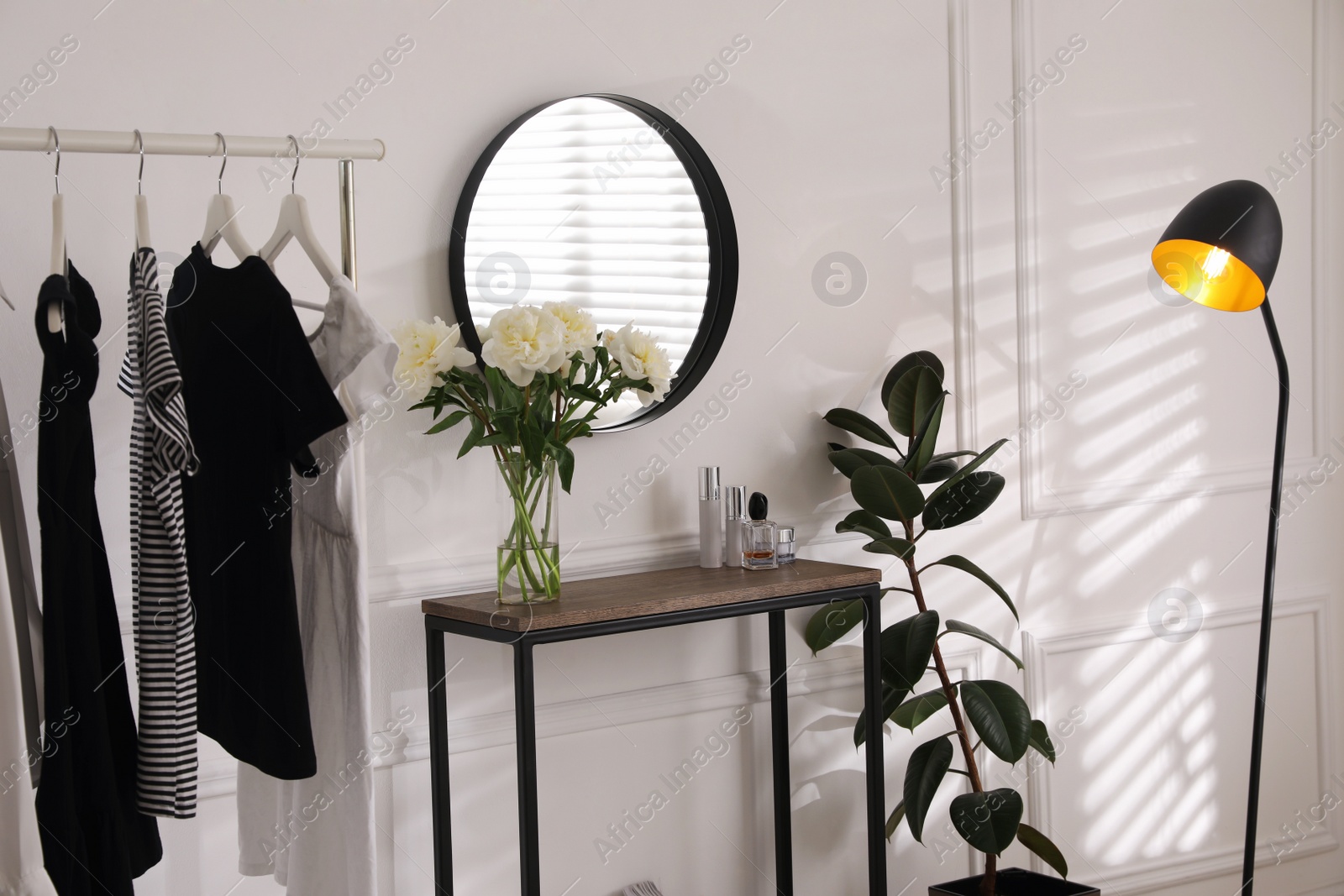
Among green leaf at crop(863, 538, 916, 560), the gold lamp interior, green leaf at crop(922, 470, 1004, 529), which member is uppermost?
the gold lamp interior

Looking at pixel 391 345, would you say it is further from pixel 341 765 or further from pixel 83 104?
pixel 83 104

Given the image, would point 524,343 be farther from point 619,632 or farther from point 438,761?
point 438,761

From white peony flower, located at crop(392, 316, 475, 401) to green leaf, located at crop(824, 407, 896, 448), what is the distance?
867 millimetres

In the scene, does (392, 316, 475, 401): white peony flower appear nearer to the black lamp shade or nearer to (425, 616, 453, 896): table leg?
(425, 616, 453, 896): table leg

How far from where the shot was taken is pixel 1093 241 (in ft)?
8.97

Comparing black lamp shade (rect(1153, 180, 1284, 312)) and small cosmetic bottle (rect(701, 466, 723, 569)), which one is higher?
black lamp shade (rect(1153, 180, 1284, 312))

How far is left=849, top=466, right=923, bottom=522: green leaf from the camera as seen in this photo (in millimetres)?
2154

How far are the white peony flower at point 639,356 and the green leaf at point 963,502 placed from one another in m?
0.68

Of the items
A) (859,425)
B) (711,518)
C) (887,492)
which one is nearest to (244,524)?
(711,518)

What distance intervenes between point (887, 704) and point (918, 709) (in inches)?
4.2

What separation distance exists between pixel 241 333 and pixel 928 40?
1.73 meters

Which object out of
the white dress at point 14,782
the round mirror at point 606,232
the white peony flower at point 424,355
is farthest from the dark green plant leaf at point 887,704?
the white dress at point 14,782

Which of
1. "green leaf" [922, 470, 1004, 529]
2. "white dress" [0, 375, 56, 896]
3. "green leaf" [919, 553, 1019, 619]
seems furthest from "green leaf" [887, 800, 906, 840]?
"white dress" [0, 375, 56, 896]

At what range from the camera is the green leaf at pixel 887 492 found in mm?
2154
